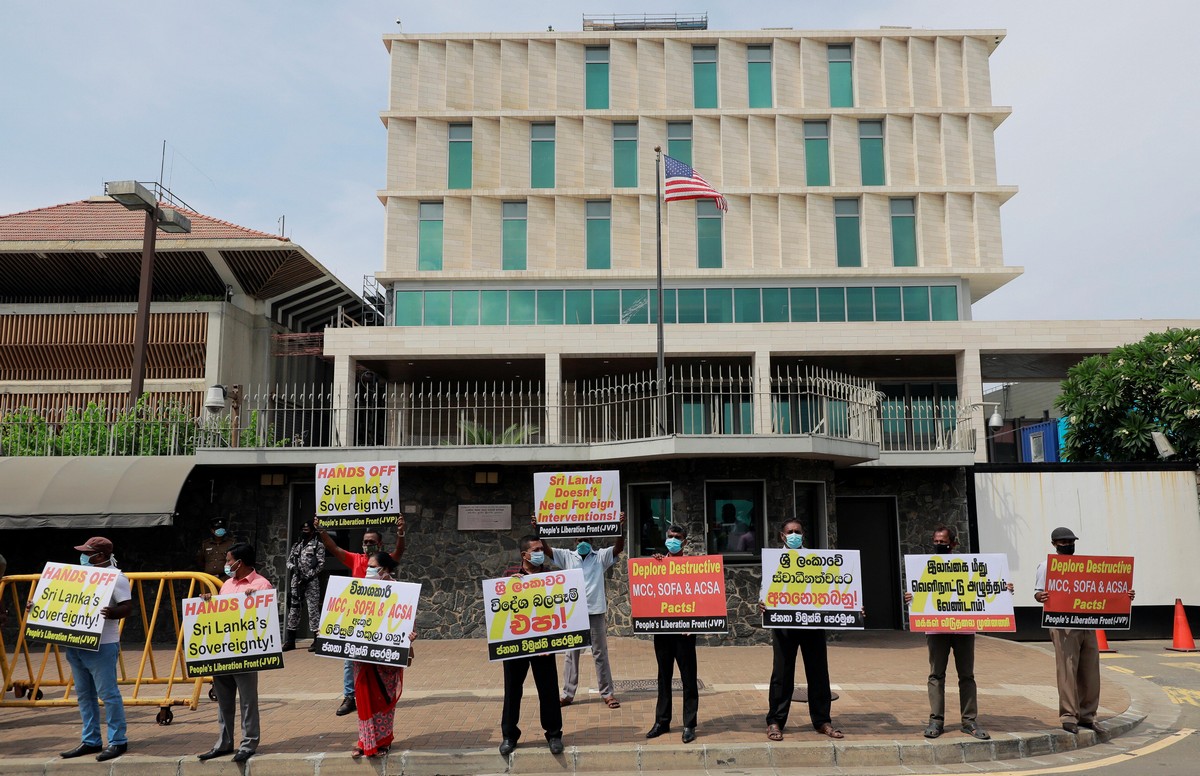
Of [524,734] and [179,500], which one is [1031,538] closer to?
[524,734]

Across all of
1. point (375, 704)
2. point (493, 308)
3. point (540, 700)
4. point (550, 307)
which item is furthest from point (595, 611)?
point (493, 308)

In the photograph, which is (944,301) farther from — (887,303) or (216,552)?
(216,552)

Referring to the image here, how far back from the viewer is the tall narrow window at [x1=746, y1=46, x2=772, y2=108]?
31984 mm

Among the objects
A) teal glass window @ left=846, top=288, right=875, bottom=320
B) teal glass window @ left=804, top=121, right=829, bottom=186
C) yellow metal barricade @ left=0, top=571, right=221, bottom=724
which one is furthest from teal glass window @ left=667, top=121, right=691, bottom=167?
yellow metal barricade @ left=0, top=571, right=221, bottom=724

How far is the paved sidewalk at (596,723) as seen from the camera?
739cm

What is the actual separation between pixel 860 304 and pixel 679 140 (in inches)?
344

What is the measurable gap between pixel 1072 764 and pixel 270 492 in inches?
490

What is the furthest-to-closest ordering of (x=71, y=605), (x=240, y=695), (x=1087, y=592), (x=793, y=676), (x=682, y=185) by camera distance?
1. (x=682, y=185)
2. (x=1087, y=592)
3. (x=793, y=676)
4. (x=71, y=605)
5. (x=240, y=695)

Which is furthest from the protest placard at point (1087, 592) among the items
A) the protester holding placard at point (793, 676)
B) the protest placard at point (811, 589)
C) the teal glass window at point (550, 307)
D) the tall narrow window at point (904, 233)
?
the tall narrow window at point (904, 233)

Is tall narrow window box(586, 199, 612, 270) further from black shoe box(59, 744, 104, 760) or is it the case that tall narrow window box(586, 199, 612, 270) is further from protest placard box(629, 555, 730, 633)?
black shoe box(59, 744, 104, 760)

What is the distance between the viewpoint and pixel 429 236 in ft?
102

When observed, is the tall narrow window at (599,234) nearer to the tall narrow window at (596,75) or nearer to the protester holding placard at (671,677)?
the tall narrow window at (596,75)

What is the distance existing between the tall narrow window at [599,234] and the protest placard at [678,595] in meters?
23.2

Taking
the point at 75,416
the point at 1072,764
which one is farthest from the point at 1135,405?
the point at 75,416
